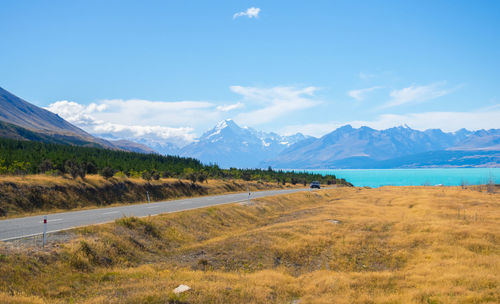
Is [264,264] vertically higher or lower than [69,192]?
lower

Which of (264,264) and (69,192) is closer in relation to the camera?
(264,264)

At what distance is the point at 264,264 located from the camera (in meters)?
16.8

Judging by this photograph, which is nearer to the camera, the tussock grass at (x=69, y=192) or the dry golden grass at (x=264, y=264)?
the dry golden grass at (x=264, y=264)

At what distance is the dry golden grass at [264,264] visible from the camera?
38.5 ft

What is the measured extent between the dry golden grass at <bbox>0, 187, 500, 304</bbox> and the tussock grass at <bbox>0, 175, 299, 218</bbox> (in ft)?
39.8

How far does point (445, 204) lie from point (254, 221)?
24.9 m

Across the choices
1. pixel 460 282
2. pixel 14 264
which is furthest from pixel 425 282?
pixel 14 264

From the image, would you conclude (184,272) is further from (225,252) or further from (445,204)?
(445,204)

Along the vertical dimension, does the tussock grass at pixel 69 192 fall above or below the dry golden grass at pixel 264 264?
above

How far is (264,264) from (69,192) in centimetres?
2390

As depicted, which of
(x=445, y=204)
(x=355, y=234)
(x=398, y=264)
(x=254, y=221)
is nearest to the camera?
(x=398, y=264)

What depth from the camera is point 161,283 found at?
1249 cm

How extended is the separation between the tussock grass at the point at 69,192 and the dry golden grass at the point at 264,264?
39.8 feet

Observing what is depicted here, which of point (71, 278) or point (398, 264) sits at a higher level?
point (71, 278)
